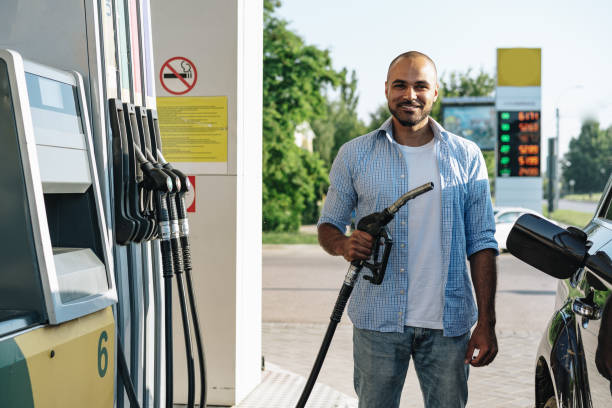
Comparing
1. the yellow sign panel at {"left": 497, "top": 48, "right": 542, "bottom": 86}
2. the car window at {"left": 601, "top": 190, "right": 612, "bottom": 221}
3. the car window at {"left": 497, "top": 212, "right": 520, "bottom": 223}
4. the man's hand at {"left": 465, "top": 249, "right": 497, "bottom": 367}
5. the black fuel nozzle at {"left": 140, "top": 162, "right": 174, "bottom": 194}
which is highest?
the yellow sign panel at {"left": 497, "top": 48, "right": 542, "bottom": 86}

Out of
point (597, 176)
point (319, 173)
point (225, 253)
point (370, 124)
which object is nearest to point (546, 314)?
point (225, 253)

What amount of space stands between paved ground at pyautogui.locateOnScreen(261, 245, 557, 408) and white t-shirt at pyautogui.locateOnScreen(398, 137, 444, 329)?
9.95 feet

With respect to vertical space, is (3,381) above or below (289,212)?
above

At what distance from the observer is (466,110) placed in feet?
86.0

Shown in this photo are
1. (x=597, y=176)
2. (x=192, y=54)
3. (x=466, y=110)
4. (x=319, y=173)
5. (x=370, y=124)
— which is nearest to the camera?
(x=192, y=54)

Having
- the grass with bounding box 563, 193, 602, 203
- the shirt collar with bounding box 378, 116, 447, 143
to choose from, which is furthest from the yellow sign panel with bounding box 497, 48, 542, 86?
the grass with bounding box 563, 193, 602, 203

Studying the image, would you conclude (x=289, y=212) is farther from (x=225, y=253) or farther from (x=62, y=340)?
(x=62, y=340)

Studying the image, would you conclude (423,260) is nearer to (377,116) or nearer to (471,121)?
(471,121)

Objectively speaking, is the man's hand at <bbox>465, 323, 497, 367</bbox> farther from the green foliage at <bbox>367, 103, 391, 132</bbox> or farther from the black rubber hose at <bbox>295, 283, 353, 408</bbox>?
the green foliage at <bbox>367, 103, 391, 132</bbox>

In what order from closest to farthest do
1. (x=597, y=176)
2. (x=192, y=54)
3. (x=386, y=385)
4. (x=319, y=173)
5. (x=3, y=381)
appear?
(x=3, y=381) → (x=386, y=385) → (x=192, y=54) → (x=319, y=173) → (x=597, y=176)

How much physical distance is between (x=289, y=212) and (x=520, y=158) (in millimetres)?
14104

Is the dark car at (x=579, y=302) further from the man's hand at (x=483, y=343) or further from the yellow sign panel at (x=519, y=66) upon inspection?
the yellow sign panel at (x=519, y=66)

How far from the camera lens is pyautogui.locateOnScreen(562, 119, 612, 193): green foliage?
63894 millimetres

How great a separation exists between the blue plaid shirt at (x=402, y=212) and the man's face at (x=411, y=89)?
119mm
